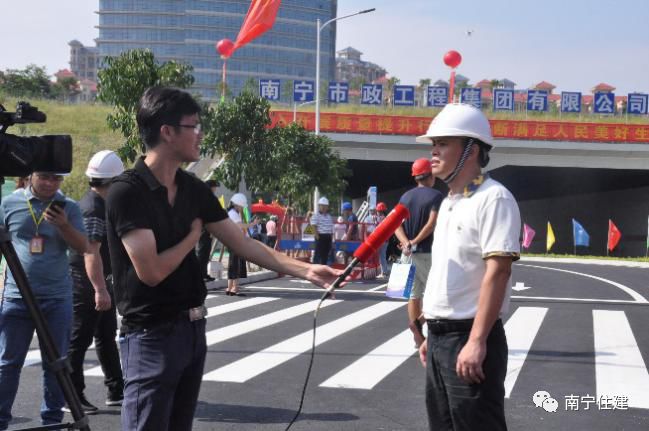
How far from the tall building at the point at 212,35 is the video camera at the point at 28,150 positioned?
153949 mm

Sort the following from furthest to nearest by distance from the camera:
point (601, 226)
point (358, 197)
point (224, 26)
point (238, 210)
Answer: point (224, 26)
point (358, 197)
point (601, 226)
point (238, 210)

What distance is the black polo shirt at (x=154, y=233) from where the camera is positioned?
135 inches

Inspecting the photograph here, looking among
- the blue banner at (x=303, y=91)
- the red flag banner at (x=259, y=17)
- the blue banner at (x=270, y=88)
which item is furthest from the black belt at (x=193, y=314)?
the blue banner at (x=270, y=88)

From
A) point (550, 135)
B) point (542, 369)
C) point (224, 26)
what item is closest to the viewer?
point (542, 369)

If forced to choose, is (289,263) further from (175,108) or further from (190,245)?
(175,108)

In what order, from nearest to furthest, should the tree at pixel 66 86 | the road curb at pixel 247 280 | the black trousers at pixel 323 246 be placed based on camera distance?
the road curb at pixel 247 280 → the black trousers at pixel 323 246 → the tree at pixel 66 86

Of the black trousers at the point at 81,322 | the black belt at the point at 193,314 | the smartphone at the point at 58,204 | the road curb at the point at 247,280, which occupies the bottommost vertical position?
the road curb at the point at 247,280

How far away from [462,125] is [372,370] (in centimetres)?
481

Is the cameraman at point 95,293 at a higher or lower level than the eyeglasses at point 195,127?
lower

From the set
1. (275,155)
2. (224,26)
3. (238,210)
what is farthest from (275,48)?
(238,210)

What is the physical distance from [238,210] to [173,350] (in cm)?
1188

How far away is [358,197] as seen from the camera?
234 feet

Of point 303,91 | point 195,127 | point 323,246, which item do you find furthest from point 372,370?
point 303,91

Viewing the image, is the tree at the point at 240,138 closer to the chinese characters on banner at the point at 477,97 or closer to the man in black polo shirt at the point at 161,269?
the chinese characters on banner at the point at 477,97
